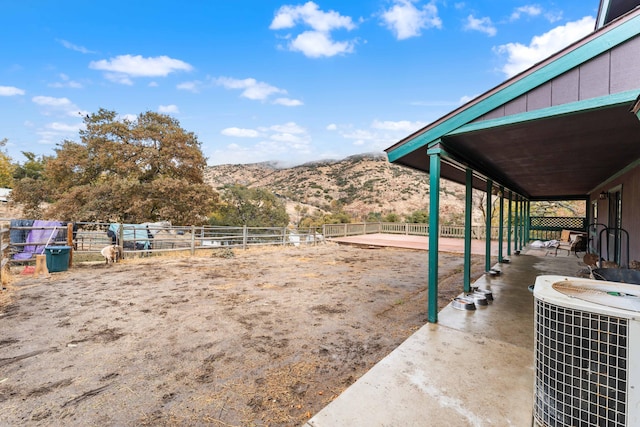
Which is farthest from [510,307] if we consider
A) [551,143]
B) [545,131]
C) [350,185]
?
[350,185]

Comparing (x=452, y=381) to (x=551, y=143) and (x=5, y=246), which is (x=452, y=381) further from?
(x=5, y=246)

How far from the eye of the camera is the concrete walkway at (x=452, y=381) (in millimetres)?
1797

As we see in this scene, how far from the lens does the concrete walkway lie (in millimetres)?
1797

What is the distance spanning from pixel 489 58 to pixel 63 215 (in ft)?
81.0

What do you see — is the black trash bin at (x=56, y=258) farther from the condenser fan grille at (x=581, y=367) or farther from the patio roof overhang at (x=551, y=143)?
the condenser fan grille at (x=581, y=367)

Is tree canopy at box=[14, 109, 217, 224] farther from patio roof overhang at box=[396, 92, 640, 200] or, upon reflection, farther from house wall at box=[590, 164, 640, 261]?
house wall at box=[590, 164, 640, 261]

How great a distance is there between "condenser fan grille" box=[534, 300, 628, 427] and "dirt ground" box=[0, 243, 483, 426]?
1417 mm

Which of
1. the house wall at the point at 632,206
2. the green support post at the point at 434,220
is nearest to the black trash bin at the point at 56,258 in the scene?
the green support post at the point at 434,220

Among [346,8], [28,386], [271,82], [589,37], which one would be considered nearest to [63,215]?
[28,386]

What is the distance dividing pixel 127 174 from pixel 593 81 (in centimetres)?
1667

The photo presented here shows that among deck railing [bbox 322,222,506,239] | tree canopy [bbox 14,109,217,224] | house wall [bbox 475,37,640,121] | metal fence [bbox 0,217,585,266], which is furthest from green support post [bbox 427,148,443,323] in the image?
tree canopy [bbox 14,109,217,224]

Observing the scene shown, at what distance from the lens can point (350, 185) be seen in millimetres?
37500

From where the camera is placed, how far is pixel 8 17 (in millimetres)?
11789

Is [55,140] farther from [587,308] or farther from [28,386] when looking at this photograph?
[587,308]
